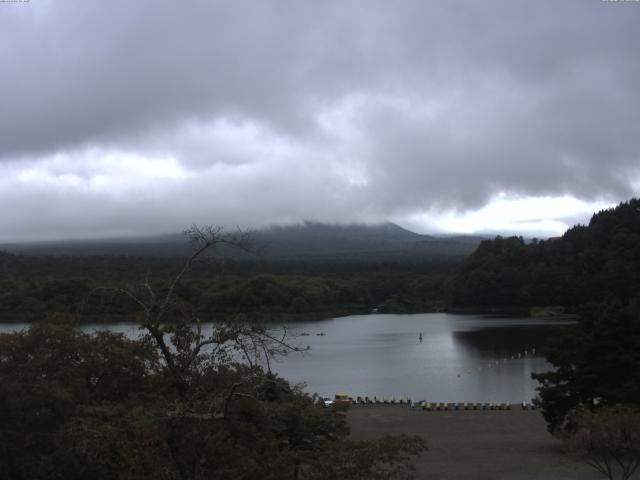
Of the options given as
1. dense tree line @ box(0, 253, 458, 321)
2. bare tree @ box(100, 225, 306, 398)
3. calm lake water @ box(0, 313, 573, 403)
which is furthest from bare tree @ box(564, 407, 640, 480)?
dense tree line @ box(0, 253, 458, 321)

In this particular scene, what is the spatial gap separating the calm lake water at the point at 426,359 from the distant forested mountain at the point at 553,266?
259 inches

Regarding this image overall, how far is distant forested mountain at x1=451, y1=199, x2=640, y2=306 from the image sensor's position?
63875 mm

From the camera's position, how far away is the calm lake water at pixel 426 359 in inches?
1177

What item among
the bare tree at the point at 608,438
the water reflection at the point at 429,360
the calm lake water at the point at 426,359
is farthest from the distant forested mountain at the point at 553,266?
the bare tree at the point at 608,438

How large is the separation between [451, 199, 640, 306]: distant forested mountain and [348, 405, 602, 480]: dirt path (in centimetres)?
4183

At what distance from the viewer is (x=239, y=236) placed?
228 inches

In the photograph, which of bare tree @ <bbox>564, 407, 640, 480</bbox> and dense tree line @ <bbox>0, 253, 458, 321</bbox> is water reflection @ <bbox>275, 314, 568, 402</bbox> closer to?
dense tree line @ <bbox>0, 253, 458, 321</bbox>

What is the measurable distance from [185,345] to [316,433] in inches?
206

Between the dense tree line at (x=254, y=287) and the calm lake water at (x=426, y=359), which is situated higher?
the dense tree line at (x=254, y=287)

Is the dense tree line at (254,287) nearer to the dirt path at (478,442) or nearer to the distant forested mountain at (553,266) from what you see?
the distant forested mountain at (553,266)

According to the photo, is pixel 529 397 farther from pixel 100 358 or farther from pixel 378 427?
pixel 100 358

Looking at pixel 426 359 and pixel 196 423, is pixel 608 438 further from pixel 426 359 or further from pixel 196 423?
pixel 426 359

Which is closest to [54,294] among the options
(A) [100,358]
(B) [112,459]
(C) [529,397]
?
(C) [529,397]

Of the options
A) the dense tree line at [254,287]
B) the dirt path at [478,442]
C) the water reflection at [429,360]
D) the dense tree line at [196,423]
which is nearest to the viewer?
the dense tree line at [196,423]
